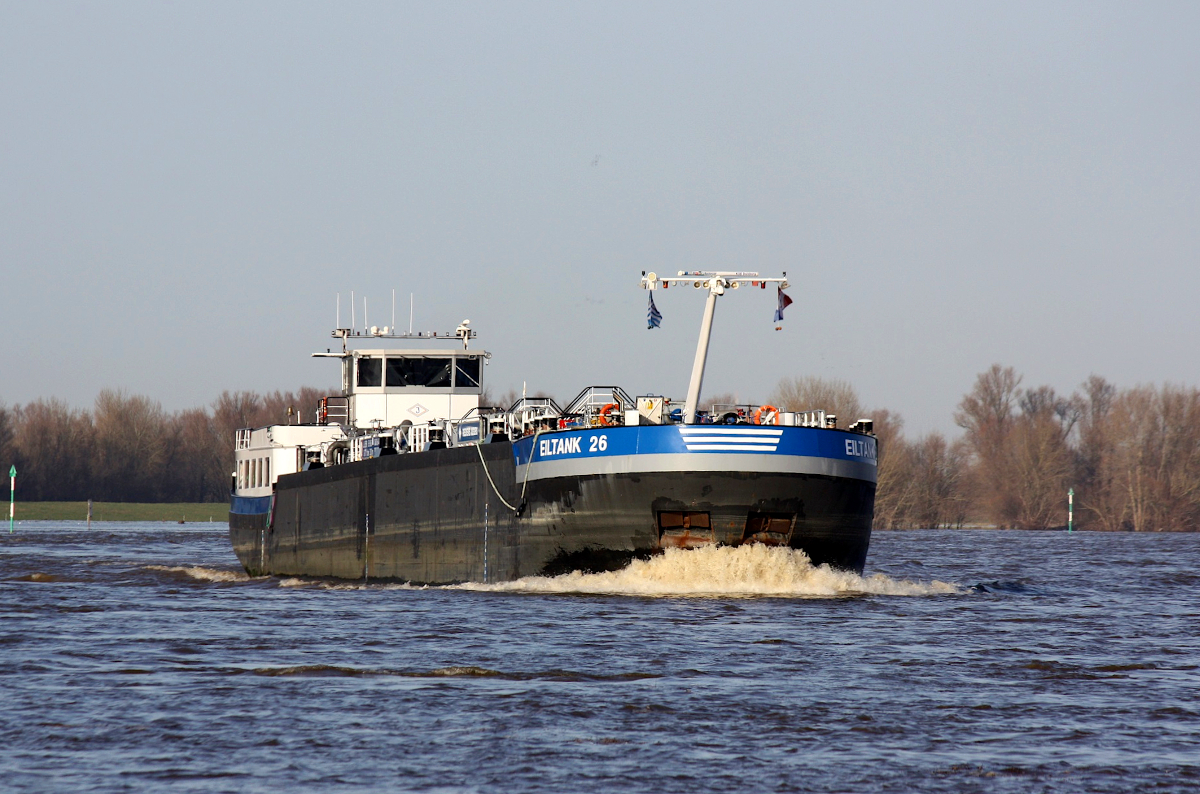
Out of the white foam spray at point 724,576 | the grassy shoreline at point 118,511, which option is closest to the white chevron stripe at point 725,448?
the white foam spray at point 724,576

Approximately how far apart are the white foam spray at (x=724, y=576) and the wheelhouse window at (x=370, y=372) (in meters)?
17.1

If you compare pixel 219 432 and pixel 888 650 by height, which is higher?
pixel 219 432

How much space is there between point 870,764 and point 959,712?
2934 mm

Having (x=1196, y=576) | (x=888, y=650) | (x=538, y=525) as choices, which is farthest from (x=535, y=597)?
(x=1196, y=576)

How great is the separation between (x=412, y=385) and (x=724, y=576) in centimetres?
1916

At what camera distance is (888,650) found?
1936cm

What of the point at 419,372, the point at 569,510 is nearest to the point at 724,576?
the point at 569,510

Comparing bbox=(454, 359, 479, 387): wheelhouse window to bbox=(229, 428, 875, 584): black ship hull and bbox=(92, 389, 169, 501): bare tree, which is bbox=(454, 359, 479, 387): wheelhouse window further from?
bbox=(92, 389, 169, 501): bare tree

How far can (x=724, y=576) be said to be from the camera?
87.5ft

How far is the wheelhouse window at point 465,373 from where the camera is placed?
4322 cm

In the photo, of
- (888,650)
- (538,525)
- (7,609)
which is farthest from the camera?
(538,525)

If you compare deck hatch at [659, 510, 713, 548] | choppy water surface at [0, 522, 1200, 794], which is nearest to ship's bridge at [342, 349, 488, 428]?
choppy water surface at [0, 522, 1200, 794]

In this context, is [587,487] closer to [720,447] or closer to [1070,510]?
[720,447]

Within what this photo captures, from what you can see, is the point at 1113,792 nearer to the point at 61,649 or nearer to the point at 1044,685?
the point at 1044,685
